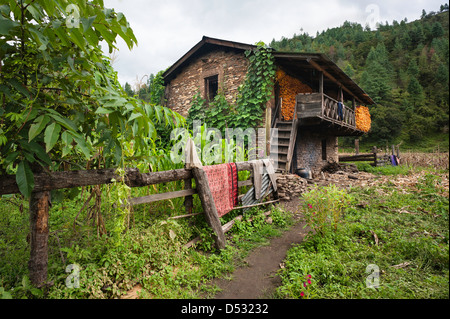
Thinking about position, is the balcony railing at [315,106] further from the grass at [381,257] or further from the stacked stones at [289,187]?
the grass at [381,257]

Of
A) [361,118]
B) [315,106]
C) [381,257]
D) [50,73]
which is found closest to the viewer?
[50,73]

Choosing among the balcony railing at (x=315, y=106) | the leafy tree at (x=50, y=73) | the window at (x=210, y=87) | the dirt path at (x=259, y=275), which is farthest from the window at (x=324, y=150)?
the leafy tree at (x=50, y=73)

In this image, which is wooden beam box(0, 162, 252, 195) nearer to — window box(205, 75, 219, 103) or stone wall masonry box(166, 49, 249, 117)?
stone wall masonry box(166, 49, 249, 117)

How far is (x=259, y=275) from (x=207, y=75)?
10123 millimetres

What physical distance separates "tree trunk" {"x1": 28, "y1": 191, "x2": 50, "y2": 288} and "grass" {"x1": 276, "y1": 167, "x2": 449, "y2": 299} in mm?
2490

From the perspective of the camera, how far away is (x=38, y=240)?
2.07 metres

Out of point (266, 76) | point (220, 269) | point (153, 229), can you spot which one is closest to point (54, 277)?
point (153, 229)

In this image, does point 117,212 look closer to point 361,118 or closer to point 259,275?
point 259,275

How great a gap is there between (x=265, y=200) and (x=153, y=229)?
3.37 meters

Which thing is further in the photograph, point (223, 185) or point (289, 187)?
point (289, 187)

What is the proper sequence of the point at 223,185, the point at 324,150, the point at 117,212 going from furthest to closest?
1. the point at 324,150
2. the point at 223,185
3. the point at 117,212

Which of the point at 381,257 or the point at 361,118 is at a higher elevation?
the point at 361,118

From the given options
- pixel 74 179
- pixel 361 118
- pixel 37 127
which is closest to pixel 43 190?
pixel 74 179

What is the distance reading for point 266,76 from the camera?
919cm
